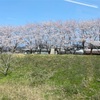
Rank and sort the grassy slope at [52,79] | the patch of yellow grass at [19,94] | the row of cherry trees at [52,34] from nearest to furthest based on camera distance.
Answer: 1. the patch of yellow grass at [19,94]
2. the grassy slope at [52,79]
3. the row of cherry trees at [52,34]

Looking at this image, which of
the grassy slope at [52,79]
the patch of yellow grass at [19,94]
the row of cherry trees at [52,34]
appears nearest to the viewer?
the patch of yellow grass at [19,94]

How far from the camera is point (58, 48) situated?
67.8 meters

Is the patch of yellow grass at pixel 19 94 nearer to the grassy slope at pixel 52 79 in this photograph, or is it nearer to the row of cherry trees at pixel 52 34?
the grassy slope at pixel 52 79

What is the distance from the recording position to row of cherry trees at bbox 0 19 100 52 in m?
66.8

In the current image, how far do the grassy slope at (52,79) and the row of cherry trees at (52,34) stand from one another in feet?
96.0

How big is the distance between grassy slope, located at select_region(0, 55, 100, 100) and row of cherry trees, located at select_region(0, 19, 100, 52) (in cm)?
2925

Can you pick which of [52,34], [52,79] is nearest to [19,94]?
[52,79]

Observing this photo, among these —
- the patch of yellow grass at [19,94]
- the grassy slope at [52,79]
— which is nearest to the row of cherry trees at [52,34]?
the grassy slope at [52,79]

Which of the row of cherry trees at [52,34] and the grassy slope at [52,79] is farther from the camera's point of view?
the row of cherry trees at [52,34]

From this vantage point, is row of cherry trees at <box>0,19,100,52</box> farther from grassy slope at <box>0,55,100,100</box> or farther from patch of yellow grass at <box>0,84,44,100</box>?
patch of yellow grass at <box>0,84,44,100</box>

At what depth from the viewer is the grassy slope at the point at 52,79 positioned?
20.6m

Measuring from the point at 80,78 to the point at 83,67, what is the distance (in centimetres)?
394

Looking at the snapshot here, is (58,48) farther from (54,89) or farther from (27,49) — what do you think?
(54,89)

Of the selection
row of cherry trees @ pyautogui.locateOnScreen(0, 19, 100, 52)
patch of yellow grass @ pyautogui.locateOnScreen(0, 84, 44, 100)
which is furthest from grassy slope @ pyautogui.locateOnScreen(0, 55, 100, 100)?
row of cherry trees @ pyautogui.locateOnScreen(0, 19, 100, 52)
